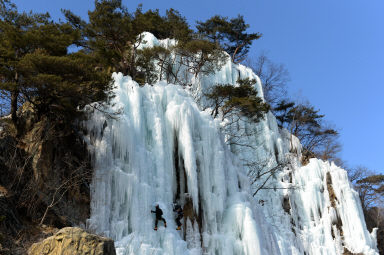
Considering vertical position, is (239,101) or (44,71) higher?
(239,101)

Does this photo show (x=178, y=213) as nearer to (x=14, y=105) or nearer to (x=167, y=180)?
(x=167, y=180)

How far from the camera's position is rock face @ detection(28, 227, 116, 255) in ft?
19.2

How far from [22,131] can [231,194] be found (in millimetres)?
6420

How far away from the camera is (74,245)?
5.91 m

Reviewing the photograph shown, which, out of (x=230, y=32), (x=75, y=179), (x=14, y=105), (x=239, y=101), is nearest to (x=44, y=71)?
(x=14, y=105)

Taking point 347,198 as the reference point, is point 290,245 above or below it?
below

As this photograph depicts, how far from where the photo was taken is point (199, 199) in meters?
11.3

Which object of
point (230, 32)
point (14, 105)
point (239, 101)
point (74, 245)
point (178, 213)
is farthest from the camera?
point (230, 32)

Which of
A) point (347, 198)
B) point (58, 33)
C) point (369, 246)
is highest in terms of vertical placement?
point (58, 33)

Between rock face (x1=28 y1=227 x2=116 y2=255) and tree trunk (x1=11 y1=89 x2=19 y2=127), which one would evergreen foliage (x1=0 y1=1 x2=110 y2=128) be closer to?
tree trunk (x1=11 y1=89 x2=19 y2=127)

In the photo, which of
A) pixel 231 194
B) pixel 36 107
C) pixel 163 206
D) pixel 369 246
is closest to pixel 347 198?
pixel 369 246

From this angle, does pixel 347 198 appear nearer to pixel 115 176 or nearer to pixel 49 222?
pixel 115 176

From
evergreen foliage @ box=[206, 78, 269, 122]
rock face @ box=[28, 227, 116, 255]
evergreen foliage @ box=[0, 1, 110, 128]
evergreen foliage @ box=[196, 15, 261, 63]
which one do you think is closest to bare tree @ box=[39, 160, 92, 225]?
evergreen foliage @ box=[0, 1, 110, 128]

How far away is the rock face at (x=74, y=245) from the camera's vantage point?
5.85 metres
